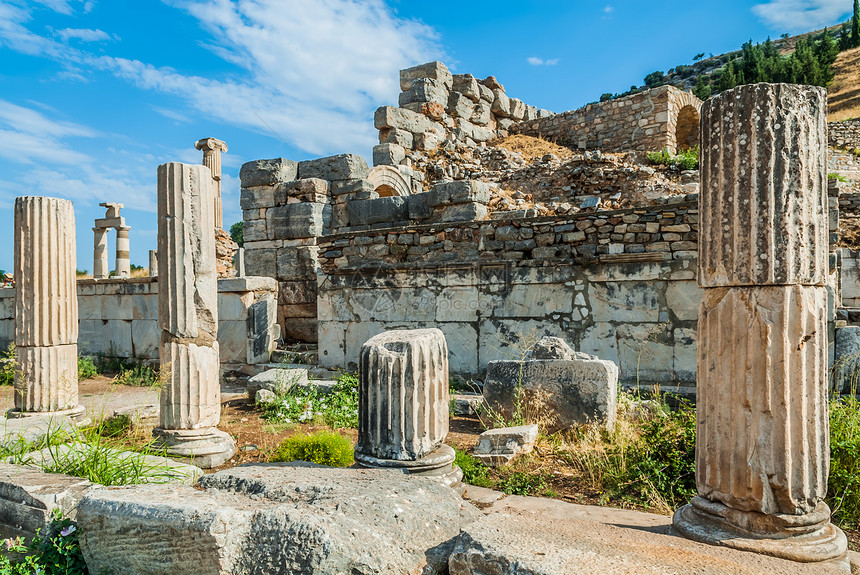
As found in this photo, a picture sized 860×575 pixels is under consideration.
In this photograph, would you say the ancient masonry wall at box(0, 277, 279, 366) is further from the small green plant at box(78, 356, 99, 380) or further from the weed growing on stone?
the weed growing on stone

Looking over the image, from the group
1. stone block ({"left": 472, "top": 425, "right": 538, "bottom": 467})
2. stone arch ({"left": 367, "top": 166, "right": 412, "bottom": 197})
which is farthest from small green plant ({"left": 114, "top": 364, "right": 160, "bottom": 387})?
stone block ({"left": 472, "top": 425, "right": 538, "bottom": 467})

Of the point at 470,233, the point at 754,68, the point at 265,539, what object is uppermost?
the point at 754,68

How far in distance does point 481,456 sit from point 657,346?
11.0 feet

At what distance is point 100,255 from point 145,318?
25.6ft

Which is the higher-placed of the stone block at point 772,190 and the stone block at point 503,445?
the stone block at point 772,190

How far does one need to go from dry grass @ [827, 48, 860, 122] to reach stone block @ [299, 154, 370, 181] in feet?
89.6

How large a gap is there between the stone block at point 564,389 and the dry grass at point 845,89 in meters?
30.2

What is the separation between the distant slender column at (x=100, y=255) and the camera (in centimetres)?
1817

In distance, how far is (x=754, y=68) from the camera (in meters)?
34.2

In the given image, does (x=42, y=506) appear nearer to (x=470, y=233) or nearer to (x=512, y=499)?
(x=512, y=499)

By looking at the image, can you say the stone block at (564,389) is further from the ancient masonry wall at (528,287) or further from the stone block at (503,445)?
the ancient masonry wall at (528,287)

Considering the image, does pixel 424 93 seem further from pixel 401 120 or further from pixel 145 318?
pixel 145 318

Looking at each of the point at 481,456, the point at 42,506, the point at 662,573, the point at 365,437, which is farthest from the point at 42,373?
the point at 662,573

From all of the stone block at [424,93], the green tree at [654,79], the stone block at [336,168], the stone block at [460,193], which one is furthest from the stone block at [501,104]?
the green tree at [654,79]
